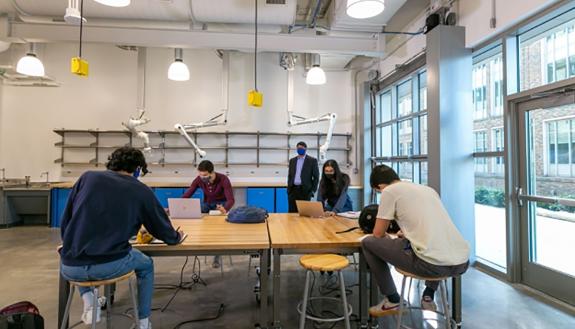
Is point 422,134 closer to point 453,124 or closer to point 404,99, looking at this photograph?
point 404,99

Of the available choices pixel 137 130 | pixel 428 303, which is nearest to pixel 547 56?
pixel 428 303

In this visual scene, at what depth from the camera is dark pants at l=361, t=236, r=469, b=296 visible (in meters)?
1.86

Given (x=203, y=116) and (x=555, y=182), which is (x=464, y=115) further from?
(x=203, y=116)

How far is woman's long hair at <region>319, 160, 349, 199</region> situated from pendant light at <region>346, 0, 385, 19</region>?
1.53m

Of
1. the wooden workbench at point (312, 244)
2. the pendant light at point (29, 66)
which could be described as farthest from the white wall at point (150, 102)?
the wooden workbench at point (312, 244)

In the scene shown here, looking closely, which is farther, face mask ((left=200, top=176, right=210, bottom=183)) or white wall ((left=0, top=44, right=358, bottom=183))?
white wall ((left=0, top=44, right=358, bottom=183))

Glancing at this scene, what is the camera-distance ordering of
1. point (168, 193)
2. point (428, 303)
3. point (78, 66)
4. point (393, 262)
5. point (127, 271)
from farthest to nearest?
point (168, 193), point (78, 66), point (428, 303), point (393, 262), point (127, 271)

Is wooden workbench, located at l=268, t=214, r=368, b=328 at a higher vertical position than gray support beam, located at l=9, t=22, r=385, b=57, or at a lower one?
lower

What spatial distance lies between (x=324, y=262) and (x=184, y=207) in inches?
59.2

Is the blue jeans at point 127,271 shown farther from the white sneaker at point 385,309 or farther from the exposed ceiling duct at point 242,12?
the exposed ceiling duct at point 242,12

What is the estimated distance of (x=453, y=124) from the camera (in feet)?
11.4

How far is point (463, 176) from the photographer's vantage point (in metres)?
3.51

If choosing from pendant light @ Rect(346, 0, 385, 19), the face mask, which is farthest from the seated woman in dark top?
pendant light @ Rect(346, 0, 385, 19)

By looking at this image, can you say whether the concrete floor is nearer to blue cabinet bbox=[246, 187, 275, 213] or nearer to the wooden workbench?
the wooden workbench
